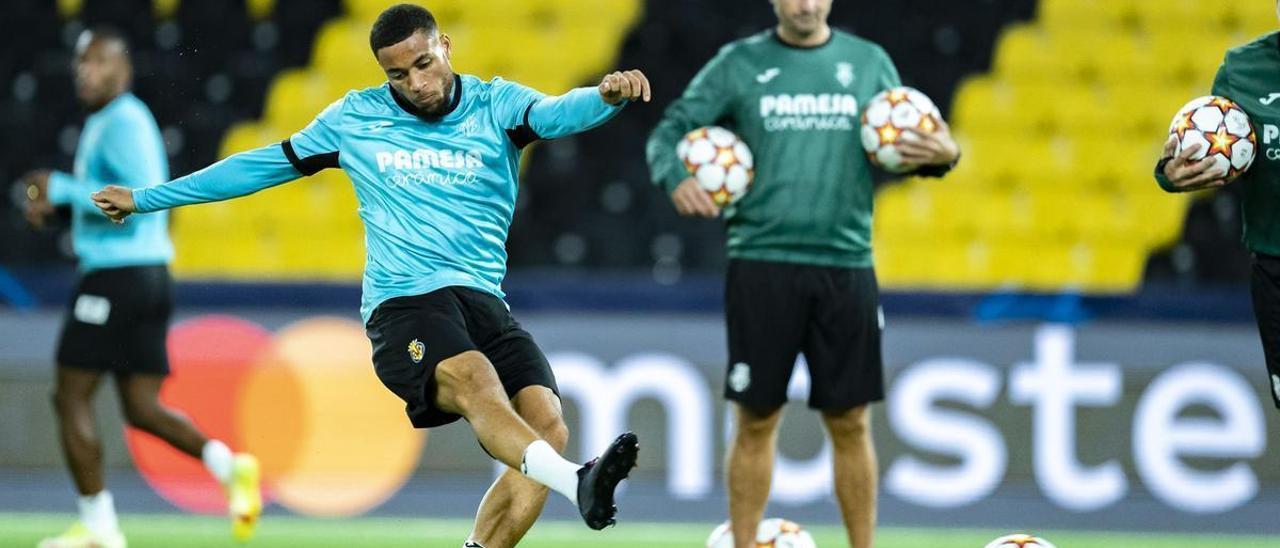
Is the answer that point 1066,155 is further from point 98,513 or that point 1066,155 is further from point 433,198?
point 98,513

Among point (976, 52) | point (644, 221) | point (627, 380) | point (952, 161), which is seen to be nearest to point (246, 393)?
point (627, 380)

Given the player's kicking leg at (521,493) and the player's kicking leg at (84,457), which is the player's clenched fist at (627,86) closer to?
the player's kicking leg at (521,493)

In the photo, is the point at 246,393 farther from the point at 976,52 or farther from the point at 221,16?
the point at 976,52

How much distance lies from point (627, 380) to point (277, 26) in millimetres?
3877

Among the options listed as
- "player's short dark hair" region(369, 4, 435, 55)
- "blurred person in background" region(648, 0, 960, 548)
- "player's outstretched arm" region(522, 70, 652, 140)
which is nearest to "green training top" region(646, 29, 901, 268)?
"blurred person in background" region(648, 0, 960, 548)

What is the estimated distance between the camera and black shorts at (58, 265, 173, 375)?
7297mm

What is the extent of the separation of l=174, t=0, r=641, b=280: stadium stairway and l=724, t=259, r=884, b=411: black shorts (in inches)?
161

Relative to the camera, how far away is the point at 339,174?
1007 cm

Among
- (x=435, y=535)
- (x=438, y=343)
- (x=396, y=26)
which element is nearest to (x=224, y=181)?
(x=396, y=26)

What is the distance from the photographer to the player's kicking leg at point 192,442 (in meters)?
7.32

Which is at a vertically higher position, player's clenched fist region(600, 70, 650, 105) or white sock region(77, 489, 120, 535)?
player's clenched fist region(600, 70, 650, 105)

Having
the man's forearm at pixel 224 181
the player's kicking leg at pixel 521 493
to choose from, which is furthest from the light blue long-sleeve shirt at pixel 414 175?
the player's kicking leg at pixel 521 493

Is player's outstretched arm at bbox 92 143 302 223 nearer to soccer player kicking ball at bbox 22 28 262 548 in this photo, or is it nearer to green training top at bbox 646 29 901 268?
green training top at bbox 646 29 901 268

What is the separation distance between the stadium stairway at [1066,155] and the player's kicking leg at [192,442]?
11.7 feet
